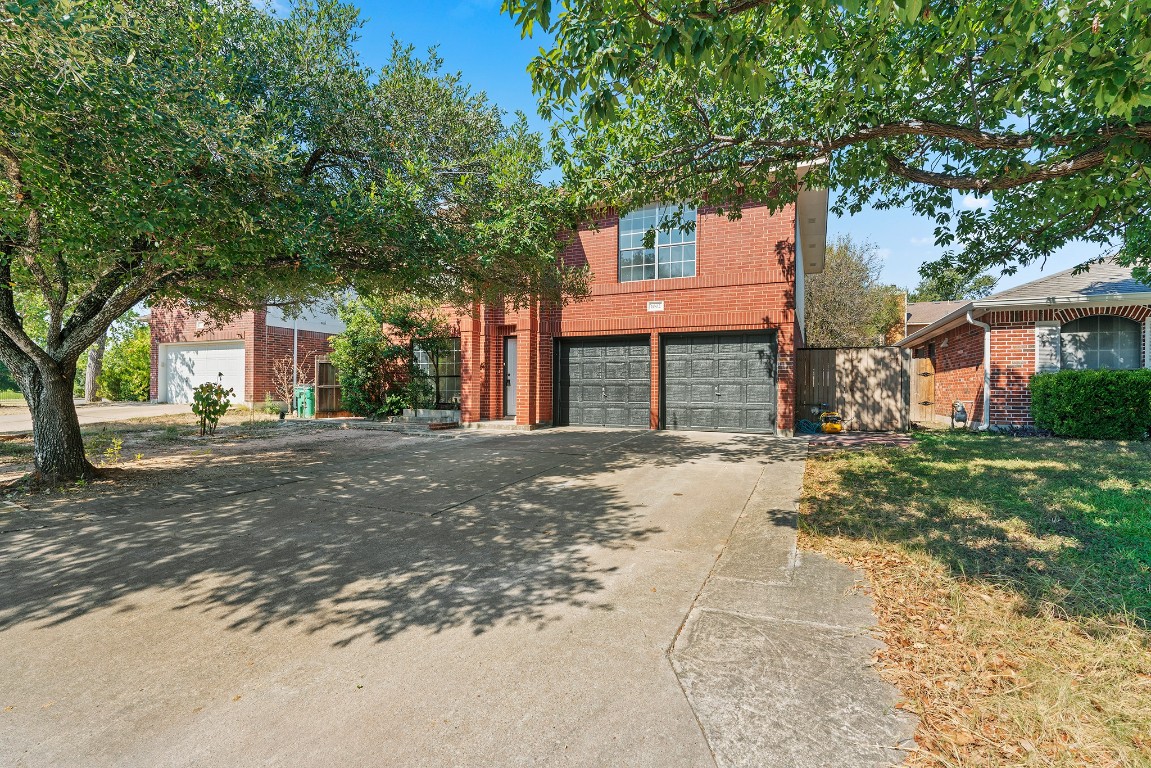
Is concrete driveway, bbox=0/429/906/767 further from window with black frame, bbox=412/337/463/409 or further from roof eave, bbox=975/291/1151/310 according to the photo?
roof eave, bbox=975/291/1151/310

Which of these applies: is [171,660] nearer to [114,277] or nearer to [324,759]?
[324,759]

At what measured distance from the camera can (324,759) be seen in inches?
74.0

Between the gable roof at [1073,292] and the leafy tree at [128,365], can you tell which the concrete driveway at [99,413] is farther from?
the gable roof at [1073,292]

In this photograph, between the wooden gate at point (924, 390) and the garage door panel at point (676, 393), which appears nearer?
the garage door panel at point (676, 393)

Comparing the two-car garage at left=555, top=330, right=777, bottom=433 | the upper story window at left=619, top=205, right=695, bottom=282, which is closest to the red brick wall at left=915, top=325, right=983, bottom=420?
the two-car garage at left=555, top=330, right=777, bottom=433

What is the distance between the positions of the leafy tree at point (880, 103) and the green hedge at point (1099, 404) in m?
2.06

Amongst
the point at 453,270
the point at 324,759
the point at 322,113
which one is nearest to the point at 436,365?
the point at 453,270

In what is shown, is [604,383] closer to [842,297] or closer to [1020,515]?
[1020,515]

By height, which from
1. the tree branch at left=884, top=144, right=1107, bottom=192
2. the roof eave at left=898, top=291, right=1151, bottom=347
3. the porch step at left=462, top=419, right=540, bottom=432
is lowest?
the porch step at left=462, top=419, right=540, bottom=432

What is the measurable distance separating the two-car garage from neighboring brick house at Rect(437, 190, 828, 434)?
24mm

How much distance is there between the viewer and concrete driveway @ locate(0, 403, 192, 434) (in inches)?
524

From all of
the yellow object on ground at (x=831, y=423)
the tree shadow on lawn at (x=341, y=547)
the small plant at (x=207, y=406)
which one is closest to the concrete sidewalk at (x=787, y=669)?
the tree shadow on lawn at (x=341, y=547)

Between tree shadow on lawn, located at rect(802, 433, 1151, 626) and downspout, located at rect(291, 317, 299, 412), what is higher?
downspout, located at rect(291, 317, 299, 412)

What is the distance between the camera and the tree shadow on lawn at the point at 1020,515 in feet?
10.8
